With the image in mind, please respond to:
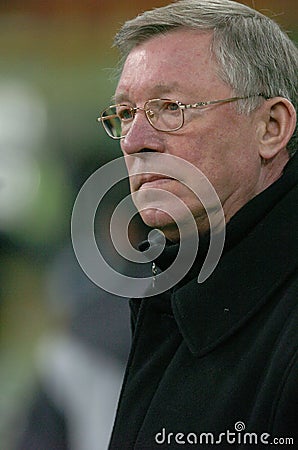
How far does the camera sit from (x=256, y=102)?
3.56 ft

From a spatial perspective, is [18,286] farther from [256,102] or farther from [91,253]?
[256,102]

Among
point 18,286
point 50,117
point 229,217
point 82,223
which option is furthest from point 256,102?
point 50,117

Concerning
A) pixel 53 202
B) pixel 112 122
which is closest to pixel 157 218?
pixel 112 122

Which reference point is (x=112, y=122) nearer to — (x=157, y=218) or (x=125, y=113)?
(x=125, y=113)

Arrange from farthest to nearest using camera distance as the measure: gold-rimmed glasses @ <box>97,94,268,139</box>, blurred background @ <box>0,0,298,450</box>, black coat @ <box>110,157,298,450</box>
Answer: blurred background @ <box>0,0,298,450</box>
gold-rimmed glasses @ <box>97,94,268,139</box>
black coat @ <box>110,157,298,450</box>

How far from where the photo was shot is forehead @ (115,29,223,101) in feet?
3.52

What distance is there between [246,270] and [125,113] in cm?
27

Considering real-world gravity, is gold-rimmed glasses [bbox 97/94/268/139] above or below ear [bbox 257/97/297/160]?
above

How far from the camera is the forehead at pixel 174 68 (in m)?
1.07

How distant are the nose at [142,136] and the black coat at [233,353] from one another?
0.46 feet

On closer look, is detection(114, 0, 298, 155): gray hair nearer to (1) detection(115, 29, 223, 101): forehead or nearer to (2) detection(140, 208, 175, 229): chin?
(1) detection(115, 29, 223, 101): forehead

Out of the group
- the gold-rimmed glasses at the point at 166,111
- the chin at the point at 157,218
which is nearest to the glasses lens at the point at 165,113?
the gold-rimmed glasses at the point at 166,111

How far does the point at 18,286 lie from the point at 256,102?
1.46 meters

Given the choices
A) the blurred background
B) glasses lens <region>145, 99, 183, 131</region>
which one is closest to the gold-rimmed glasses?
glasses lens <region>145, 99, 183, 131</region>
